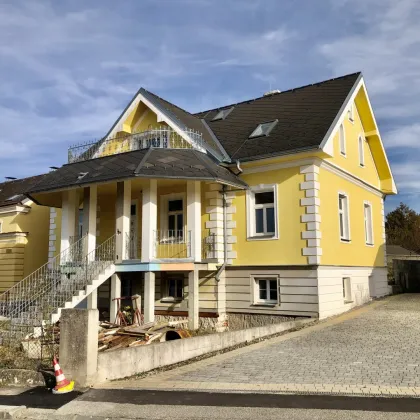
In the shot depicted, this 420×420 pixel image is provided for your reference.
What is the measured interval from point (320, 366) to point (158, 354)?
316cm

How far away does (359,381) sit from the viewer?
25.6ft

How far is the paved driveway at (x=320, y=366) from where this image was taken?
7.63 metres

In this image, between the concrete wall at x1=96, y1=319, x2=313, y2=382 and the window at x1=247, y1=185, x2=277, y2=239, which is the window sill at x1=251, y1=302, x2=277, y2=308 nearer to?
the window at x1=247, y1=185, x2=277, y2=239

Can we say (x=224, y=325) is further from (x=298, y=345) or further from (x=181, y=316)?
(x=298, y=345)

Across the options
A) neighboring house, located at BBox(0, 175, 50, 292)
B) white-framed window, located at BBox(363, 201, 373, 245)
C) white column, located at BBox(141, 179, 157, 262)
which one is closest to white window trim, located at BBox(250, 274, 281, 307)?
white column, located at BBox(141, 179, 157, 262)

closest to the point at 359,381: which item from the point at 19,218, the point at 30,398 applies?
the point at 30,398

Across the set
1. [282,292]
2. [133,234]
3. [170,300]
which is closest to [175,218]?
[133,234]

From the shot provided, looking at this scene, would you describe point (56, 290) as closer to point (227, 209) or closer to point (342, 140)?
point (227, 209)

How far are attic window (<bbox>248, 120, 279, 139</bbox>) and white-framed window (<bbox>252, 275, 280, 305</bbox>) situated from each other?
17.8 feet

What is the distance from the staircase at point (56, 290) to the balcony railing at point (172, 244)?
1.67m

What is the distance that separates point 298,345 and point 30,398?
6100mm

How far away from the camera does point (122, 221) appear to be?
15664mm

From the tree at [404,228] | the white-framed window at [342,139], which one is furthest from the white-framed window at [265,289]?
the tree at [404,228]

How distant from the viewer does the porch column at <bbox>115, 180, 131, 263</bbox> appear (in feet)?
50.7
